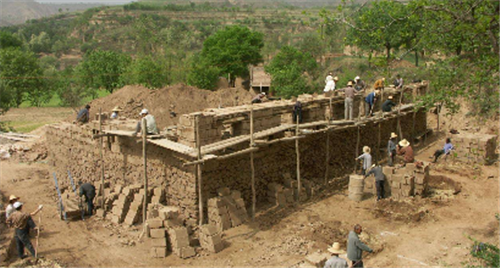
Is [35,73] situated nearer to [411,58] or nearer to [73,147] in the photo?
[73,147]

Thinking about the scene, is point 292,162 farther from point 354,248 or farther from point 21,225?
point 21,225

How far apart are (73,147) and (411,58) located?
4083 centimetres

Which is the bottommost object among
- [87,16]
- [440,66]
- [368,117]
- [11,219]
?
[11,219]

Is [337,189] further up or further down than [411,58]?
further down

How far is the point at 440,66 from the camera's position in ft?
34.4

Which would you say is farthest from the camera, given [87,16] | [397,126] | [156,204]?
[87,16]

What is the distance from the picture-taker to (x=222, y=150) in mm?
11492

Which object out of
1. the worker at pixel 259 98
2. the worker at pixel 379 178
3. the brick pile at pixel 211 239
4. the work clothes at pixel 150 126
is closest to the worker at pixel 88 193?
the work clothes at pixel 150 126

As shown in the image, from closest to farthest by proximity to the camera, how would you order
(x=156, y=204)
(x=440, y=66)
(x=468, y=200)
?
(x=440, y=66)
(x=156, y=204)
(x=468, y=200)

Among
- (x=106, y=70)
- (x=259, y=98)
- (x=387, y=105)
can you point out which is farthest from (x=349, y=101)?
(x=106, y=70)

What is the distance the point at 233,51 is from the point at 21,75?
1832 centimetres

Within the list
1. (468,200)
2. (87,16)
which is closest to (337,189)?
(468,200)

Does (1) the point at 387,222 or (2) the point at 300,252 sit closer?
(2) the point at 300,252

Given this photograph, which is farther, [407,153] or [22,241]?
[407,153]
